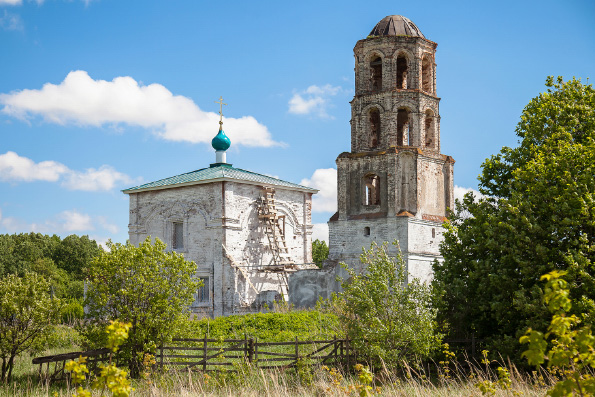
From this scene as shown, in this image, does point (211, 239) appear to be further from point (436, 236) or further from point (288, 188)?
point (436, 236)

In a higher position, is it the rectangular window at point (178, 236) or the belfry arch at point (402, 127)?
the belfry arch at point (402, 127)

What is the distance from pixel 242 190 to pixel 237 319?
25.6 ft

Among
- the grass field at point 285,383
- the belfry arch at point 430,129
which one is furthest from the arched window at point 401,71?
the grass field at point 285,383

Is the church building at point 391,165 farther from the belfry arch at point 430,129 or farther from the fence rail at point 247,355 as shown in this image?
the fence rail at point 247,355

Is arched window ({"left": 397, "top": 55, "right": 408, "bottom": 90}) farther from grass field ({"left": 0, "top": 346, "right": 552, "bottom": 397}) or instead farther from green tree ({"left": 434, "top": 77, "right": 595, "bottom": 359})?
grass field ({"left": 0, "top": 346, "right": 552, "bottom": 397})

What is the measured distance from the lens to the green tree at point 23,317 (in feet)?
51.8

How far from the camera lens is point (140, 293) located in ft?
48.5

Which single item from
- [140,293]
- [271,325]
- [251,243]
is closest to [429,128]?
[251,243]

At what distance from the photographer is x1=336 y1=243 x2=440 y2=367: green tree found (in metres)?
13.3

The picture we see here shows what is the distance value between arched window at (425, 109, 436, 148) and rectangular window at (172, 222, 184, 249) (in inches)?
445

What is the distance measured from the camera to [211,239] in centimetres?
2712

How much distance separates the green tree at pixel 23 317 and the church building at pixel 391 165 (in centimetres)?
1113

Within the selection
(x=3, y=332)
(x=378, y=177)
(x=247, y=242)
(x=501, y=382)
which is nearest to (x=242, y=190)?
(x=247, y=242)

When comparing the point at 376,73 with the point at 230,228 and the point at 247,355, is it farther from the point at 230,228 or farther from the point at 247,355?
the point at 247,355
